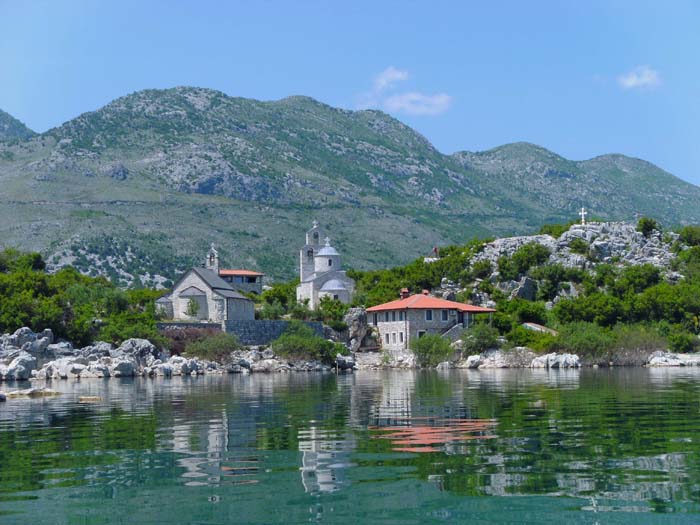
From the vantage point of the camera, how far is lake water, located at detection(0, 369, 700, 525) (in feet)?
36.3

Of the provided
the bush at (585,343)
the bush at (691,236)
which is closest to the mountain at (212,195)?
the bush at (691,236)

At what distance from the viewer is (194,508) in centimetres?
1130

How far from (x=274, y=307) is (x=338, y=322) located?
6.56 metres

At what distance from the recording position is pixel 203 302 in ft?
241

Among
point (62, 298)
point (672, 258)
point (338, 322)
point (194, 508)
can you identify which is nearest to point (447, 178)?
point (672, 258)

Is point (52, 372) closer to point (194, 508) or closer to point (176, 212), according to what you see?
point (194, 508)

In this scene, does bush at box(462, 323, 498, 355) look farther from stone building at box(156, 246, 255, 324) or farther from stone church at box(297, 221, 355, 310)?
stone church at box(297, 221, 355, 310)

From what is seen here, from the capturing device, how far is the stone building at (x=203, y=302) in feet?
238

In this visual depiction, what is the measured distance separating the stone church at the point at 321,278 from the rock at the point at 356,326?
6724mm

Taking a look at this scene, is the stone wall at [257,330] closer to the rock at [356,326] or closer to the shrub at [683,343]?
the rock at [356,326]

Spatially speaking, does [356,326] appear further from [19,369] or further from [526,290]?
[19,369]

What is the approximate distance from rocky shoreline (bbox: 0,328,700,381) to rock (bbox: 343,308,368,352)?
4.79m

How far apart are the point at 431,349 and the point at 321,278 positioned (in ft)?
73.3

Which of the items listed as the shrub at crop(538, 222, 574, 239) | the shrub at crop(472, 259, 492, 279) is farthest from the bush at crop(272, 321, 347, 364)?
the shrub at crop(538, 222, 574, 239)
